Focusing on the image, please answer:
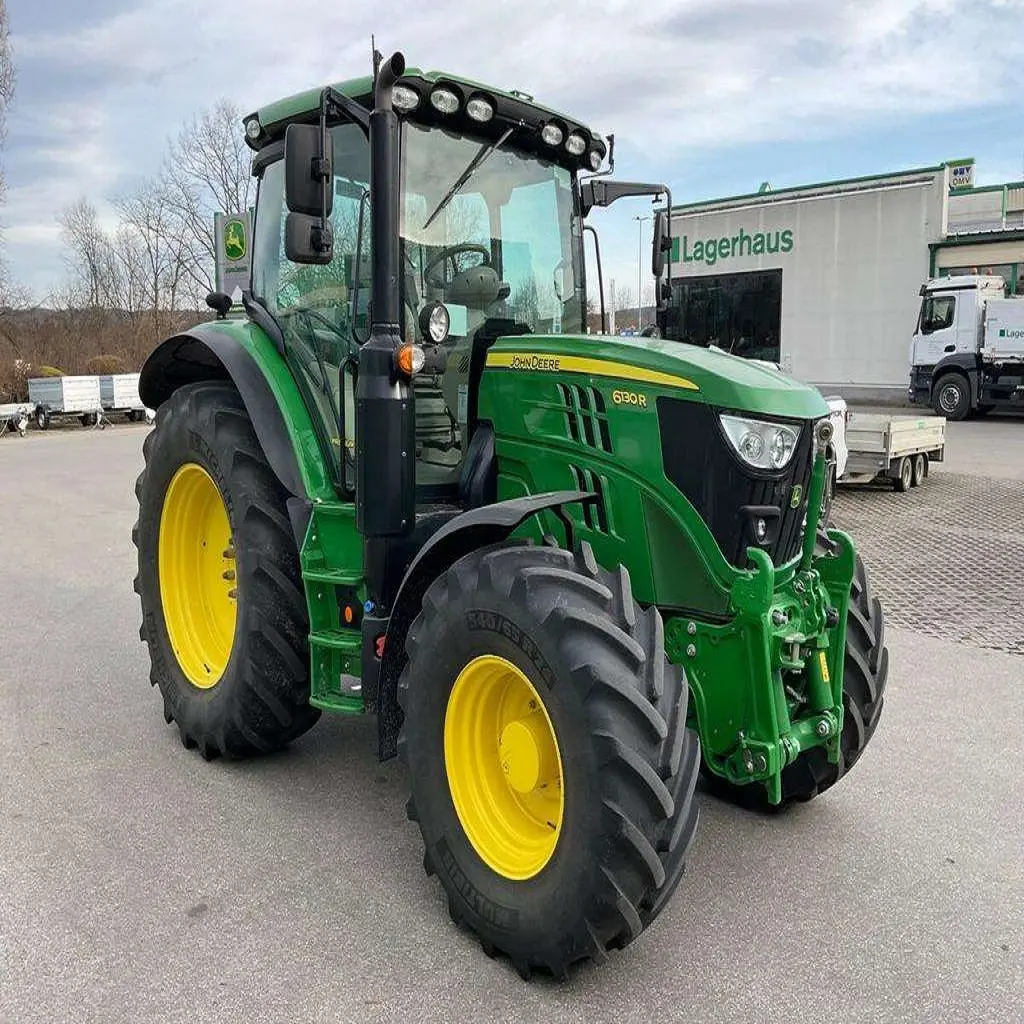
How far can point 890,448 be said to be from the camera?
11.3 meters

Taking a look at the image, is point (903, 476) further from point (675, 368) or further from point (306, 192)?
point (306, 192)

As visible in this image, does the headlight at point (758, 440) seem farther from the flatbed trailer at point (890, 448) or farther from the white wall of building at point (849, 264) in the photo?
the white wall of building at point (849, 264)

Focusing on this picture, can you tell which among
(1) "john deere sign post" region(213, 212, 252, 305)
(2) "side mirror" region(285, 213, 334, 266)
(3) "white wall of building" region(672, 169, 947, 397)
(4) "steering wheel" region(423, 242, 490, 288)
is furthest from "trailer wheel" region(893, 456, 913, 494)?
(3) "white wall of building" region(672, 169, 947, 397)

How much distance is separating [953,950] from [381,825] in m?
1.95

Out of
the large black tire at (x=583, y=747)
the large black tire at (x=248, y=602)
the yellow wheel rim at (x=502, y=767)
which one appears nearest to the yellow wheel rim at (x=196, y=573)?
the large black tire at (x=248, y=602)

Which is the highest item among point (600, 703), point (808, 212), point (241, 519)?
point (808, 212)

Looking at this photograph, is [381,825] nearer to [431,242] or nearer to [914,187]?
[431,242]

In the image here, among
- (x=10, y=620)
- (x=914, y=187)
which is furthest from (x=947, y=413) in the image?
(x=10, y=620)

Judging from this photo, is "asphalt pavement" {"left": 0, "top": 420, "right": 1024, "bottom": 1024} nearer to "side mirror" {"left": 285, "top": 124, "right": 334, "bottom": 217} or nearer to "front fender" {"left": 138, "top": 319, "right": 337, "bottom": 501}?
"front fender" {"left": 138, "top": 319, "right": 337, "bottom": 501}

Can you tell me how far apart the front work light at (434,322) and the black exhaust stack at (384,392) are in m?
0.11

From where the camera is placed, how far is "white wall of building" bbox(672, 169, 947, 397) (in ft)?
81.7

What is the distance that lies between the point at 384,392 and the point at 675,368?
976 millimetres

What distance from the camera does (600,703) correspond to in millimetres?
2561

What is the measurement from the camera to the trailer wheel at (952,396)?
20.9 m
